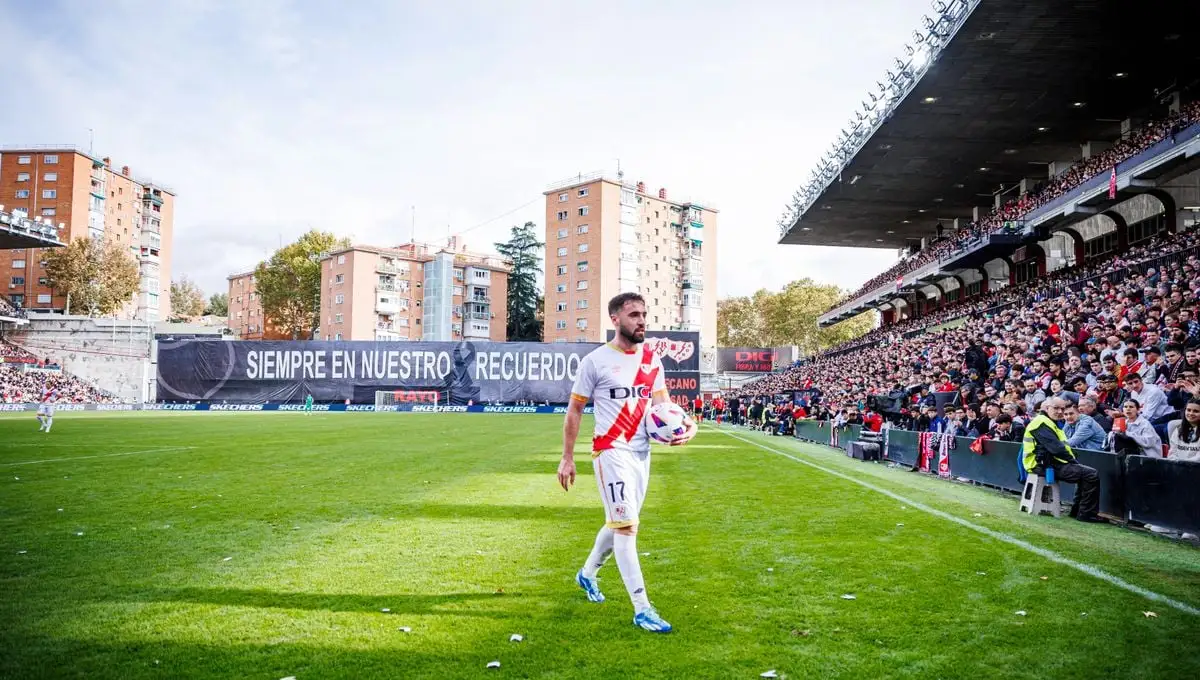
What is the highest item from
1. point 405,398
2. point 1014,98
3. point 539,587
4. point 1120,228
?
point 1014,98

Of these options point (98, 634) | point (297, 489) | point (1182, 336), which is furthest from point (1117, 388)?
point (98, 634)

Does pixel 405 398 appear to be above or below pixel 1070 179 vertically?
below

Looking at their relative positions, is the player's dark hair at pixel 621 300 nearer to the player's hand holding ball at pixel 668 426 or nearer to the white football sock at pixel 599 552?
the player's hand holding ball at pixel 668 426

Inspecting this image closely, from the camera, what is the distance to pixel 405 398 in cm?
4819

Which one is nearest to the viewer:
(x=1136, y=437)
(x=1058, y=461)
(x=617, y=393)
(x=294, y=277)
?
(x=617, y=393)

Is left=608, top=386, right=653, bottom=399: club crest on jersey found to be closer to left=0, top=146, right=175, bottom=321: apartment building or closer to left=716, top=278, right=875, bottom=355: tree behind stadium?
left=716, top=278, right=875, bottom=355: tree behind stadium

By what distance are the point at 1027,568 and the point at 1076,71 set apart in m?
26.3

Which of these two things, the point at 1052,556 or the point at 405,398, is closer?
the point at 1052,556

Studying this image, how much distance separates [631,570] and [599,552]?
48cm

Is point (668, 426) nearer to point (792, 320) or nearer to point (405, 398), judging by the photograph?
point (405, 398)

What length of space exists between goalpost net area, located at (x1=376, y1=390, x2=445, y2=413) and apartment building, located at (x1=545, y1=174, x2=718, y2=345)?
2525cm

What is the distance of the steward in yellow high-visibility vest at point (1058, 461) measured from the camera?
918cm

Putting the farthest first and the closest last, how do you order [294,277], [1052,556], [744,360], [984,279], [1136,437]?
[294,277], [744,360], [984,279], [1136,437], [1052,556]

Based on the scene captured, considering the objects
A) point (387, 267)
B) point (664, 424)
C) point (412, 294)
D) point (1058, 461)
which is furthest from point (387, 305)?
point (664, 424)
